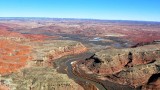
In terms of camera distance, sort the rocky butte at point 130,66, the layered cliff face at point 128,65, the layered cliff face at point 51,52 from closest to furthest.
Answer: the rocky butte at point 130,66
the layered cliff face at point 128,65
the layered cliff face at point 51,52

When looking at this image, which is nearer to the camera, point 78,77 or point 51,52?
point 78,77

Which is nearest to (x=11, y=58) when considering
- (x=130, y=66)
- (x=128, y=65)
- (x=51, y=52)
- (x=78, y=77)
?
(x=78, y=77)

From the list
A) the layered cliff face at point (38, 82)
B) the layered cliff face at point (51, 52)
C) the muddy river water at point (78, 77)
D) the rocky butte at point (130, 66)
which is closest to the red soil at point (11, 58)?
the layered cliff face at point (51, 52)

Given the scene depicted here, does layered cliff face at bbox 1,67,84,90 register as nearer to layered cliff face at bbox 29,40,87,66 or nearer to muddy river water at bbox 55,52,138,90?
muddy river water at bbox 55,52,138,90

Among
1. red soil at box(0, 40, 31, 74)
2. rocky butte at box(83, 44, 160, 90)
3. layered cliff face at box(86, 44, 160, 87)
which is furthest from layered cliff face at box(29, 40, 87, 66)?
layered cliff face at box(86, 44, 160, 87)

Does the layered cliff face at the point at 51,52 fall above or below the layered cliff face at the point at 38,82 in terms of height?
below

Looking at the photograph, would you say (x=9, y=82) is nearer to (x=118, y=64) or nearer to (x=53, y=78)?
(x=53, y=78)

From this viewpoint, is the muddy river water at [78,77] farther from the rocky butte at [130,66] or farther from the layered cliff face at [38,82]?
the layered cliff face at [38,82]

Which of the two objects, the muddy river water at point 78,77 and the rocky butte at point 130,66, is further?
the rocky butte at point 130,66

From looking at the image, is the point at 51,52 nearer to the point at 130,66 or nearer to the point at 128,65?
the point at 128,65
